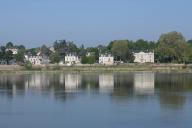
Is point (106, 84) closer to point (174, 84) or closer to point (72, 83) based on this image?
point (72, 83)

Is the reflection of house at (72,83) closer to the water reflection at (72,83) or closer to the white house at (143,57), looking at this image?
the water reflection at (72,83)

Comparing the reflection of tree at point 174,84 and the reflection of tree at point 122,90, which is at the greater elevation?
the reflection of tree at point 174,84

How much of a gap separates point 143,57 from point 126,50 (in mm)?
11430

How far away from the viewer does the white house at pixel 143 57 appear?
4862 inches

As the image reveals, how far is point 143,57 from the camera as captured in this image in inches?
5030

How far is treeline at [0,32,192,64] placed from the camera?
9900 centimetres

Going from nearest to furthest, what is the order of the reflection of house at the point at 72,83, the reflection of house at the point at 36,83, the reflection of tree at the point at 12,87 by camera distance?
the reflection of tree at the point at 12,87 → the reflection of house at the point at 72,83 → the reflection of house at the point at 36,83

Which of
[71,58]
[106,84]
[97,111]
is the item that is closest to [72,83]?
[106,84]

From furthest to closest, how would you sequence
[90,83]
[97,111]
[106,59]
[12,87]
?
[106,59], [90,83], [12,87], [97,111]

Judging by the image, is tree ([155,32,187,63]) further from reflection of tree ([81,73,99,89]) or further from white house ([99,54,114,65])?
reflection of tree ([81,73,99,89])

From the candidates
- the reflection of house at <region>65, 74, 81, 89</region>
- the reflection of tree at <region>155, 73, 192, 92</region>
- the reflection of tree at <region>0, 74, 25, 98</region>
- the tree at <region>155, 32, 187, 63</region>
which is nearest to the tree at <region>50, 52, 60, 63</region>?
the tree at <region>155, 32, 187, 63</region>

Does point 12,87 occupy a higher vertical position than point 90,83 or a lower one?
lower

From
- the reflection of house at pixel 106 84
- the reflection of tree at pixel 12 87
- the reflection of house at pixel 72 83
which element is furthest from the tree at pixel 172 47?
the reflection of tree at pixel 12 87

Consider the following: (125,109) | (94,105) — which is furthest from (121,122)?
(94,105)
